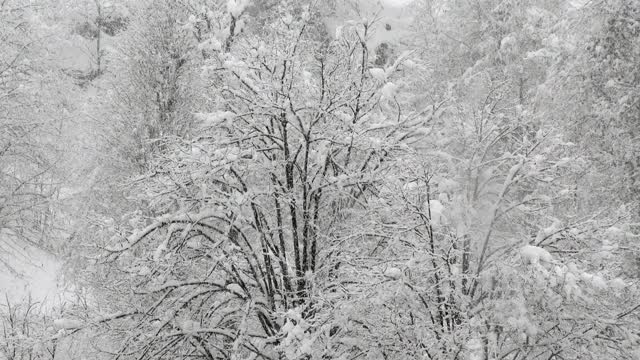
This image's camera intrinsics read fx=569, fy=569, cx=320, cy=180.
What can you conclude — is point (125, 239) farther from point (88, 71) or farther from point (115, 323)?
point (88, 71)

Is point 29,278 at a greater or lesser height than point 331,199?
lesser

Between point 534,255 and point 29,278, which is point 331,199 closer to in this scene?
point 534,255

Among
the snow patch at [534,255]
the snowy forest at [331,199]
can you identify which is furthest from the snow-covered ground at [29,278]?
the snow patch at [534,255]

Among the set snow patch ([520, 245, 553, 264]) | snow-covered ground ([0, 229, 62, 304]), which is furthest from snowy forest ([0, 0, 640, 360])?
snow-covered ground ([0, 229, 62, 304])

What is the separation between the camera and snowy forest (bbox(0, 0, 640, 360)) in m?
5.34

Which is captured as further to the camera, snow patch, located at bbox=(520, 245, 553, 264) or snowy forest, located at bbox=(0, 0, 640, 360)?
snowy forest, located at bbox=(0, 0, 640, 360)

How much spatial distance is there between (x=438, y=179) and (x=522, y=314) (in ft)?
5.25

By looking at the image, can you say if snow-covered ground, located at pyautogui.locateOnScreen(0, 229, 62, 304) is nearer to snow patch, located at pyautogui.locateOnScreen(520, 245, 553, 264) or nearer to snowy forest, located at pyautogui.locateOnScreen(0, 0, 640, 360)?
snowy forest, located at pyautogui.locateOnScreen(0, 0, 640, 360)

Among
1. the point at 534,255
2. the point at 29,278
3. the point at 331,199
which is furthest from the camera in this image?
the point at 29,278

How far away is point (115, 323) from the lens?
8.31 meters

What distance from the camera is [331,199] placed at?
7.48m

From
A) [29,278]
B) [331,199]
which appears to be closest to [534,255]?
[331,199]

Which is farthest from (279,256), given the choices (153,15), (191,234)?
(153,15)

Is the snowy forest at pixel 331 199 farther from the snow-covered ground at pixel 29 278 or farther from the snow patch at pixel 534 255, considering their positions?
the snow-covered ground at pixel 29 278
